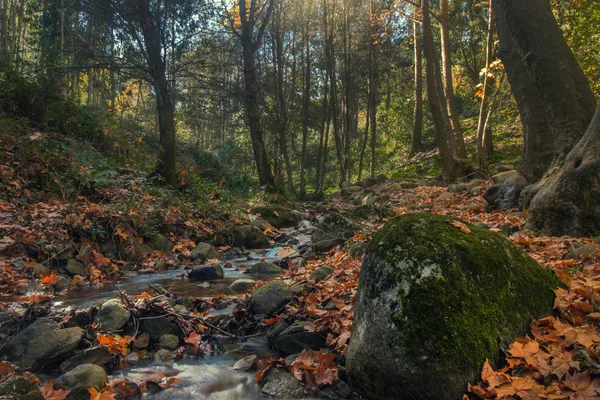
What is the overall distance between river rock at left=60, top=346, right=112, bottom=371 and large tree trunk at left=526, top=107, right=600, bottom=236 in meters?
5.47

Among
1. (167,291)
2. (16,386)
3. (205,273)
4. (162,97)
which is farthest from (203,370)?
(162,97)

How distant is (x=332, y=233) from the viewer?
334 inches

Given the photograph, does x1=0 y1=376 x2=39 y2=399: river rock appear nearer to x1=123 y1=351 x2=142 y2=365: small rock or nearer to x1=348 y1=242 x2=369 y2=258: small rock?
x1=123 y1=351 x2=142 y2=365: small rock

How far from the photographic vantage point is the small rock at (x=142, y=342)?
383cm

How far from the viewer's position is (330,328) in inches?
147

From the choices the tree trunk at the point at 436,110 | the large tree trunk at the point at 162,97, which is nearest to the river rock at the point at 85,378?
the large tree trunk at the point at 162,97

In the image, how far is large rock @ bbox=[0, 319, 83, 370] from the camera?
11.1 feet

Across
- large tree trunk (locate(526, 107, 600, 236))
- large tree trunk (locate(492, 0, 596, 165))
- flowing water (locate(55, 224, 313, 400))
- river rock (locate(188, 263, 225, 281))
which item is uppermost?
large tree trunk (locate(492, 0, 596, 165))

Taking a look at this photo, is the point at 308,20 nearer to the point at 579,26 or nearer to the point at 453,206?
the point at 579,26

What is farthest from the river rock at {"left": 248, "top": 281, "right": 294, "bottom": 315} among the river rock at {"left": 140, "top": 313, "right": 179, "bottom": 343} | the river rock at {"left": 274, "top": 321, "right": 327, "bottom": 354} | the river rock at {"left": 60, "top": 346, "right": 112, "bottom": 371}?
the river rock at {"left": 60, "top": 346, "right": 112, "bottom": 371}

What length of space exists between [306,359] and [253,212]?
9656 mm

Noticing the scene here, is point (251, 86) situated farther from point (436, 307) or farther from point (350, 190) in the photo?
point (436, 307)

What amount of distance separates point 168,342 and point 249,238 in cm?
623

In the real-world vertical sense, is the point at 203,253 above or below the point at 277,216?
below
